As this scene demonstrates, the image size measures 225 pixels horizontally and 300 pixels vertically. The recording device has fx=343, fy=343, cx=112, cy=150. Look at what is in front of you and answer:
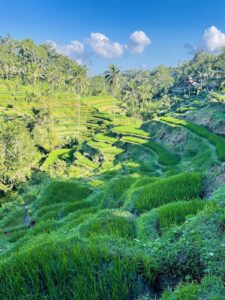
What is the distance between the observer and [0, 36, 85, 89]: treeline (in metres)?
118

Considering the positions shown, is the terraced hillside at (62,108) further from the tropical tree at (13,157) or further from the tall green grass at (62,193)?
the tall green grass at (62,193)

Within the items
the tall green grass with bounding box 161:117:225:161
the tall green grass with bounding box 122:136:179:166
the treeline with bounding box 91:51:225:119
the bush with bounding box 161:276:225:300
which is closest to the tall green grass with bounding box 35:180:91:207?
the tall green grass with bounding box 161:117:225:161

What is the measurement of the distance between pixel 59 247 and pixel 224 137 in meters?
33.7

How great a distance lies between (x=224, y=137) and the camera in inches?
1414

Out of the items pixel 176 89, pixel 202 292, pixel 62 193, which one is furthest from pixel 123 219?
pixel 176 89

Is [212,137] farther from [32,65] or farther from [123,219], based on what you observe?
[32,65]

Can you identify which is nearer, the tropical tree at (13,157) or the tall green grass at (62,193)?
the tall green grass at (62,193)

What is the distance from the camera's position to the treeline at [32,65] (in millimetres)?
118500

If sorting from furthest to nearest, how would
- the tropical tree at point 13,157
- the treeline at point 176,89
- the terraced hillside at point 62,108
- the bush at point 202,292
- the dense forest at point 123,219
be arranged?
1. the treeline at point 176,89
2. the terraced hillside at point 62,108
3. the tropical tree at point 13,157
4. the dense forest at point 123,219
5. the bush at point 202,292

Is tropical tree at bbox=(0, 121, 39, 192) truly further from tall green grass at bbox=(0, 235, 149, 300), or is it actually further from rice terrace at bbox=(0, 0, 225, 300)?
tall green grass at bbox=(0, 235, 149, 300)

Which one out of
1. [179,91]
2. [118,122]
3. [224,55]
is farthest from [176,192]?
[179,91]

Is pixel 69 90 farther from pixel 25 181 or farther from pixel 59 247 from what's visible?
pixel 59 247

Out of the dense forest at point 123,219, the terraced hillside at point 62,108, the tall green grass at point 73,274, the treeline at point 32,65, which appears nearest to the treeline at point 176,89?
the terraced hillside at point 62,108

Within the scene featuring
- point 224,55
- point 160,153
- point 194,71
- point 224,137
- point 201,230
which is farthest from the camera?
point 194,71
